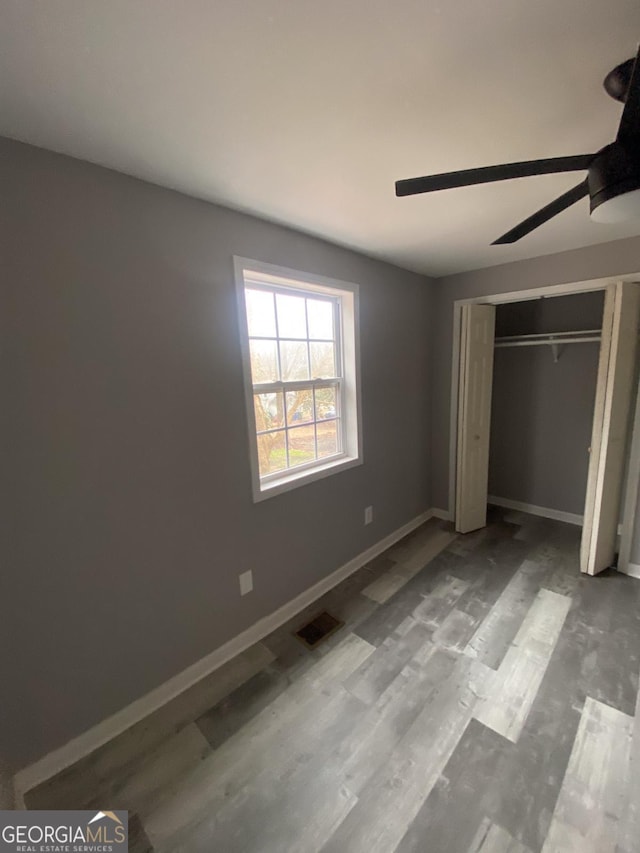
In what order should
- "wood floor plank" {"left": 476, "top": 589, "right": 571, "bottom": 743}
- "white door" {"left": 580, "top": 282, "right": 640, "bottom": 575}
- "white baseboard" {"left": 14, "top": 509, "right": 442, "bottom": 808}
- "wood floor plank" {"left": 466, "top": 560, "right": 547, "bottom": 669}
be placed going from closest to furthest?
"white baseboard" {"left": 14, "top": 509, "right": 442, "bottom": 808} → "wood floor plank" {"left": 476, "top": 589, "right": 571, "bottom": 743} → "wood floor plank" {"left": 466, "top": 560, "right": 547, "bottom": 669} → "white door" {"left": 580, "top": 282, "right": 640, "bottom": 575}

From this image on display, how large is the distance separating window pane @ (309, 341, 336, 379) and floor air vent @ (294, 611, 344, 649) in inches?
60.7

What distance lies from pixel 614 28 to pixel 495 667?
235 centimetres

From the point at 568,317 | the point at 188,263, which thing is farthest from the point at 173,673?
the point at 568,317

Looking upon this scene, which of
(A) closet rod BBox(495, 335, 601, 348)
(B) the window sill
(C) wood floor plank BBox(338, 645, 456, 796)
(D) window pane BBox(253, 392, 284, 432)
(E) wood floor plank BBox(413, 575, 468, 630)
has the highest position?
(A) closet rod BBox(495, 335, 601, 348)

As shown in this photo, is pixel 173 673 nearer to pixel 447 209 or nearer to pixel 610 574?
pixel 447 209

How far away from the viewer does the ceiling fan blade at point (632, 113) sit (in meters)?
0.67

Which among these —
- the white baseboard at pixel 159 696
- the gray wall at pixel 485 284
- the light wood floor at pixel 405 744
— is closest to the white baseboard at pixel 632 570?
the gray wall at pixel 485 284

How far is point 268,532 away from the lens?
195 cm

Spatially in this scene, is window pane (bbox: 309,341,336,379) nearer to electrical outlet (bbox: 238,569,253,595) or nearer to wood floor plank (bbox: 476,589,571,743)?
electrical outlet (bbox: 238,569,253,595)

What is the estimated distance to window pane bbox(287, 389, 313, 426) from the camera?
2.12 meters

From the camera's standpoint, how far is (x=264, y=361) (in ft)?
6.37

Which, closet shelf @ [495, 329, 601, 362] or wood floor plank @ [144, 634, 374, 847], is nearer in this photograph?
wood floor plank @ [144, 634, 374, 847]

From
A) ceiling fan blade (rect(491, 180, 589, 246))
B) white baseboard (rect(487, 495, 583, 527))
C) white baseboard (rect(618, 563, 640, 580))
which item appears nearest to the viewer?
ceiling fan blade (rect(491, 180, 589, 246))

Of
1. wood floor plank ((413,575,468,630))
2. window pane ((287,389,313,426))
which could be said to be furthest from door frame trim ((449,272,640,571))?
window pane ((287,389,313,426))
